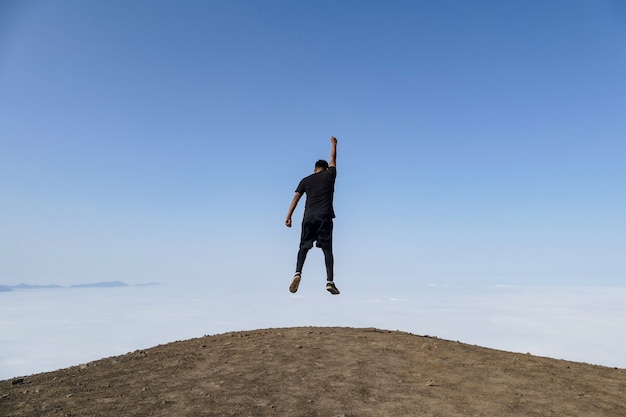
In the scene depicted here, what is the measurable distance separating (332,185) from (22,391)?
9777 mm

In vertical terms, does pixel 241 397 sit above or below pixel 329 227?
below

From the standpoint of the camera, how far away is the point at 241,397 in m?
12.1

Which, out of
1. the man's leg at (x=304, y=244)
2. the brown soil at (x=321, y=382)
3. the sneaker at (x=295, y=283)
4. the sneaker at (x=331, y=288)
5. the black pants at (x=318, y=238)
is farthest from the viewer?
the brown soil at (x=321, y=382)

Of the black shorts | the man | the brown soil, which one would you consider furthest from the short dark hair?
the brown soil

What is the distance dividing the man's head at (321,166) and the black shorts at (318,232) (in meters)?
1.05

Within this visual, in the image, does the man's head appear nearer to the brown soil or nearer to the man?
the man

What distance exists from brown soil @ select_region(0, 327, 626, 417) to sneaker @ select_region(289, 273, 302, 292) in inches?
103

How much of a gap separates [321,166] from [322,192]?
1.93ft

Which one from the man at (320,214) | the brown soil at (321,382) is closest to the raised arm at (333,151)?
the man at (320,214)

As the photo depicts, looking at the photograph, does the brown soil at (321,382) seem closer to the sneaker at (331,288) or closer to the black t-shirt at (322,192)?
the sneaker at (331,288)

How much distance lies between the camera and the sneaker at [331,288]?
11016 millimetres

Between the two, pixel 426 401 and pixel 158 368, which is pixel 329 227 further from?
pixel 158 368

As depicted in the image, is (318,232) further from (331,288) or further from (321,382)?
(321,382)

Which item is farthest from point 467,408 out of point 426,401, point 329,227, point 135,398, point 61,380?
point 61,380
